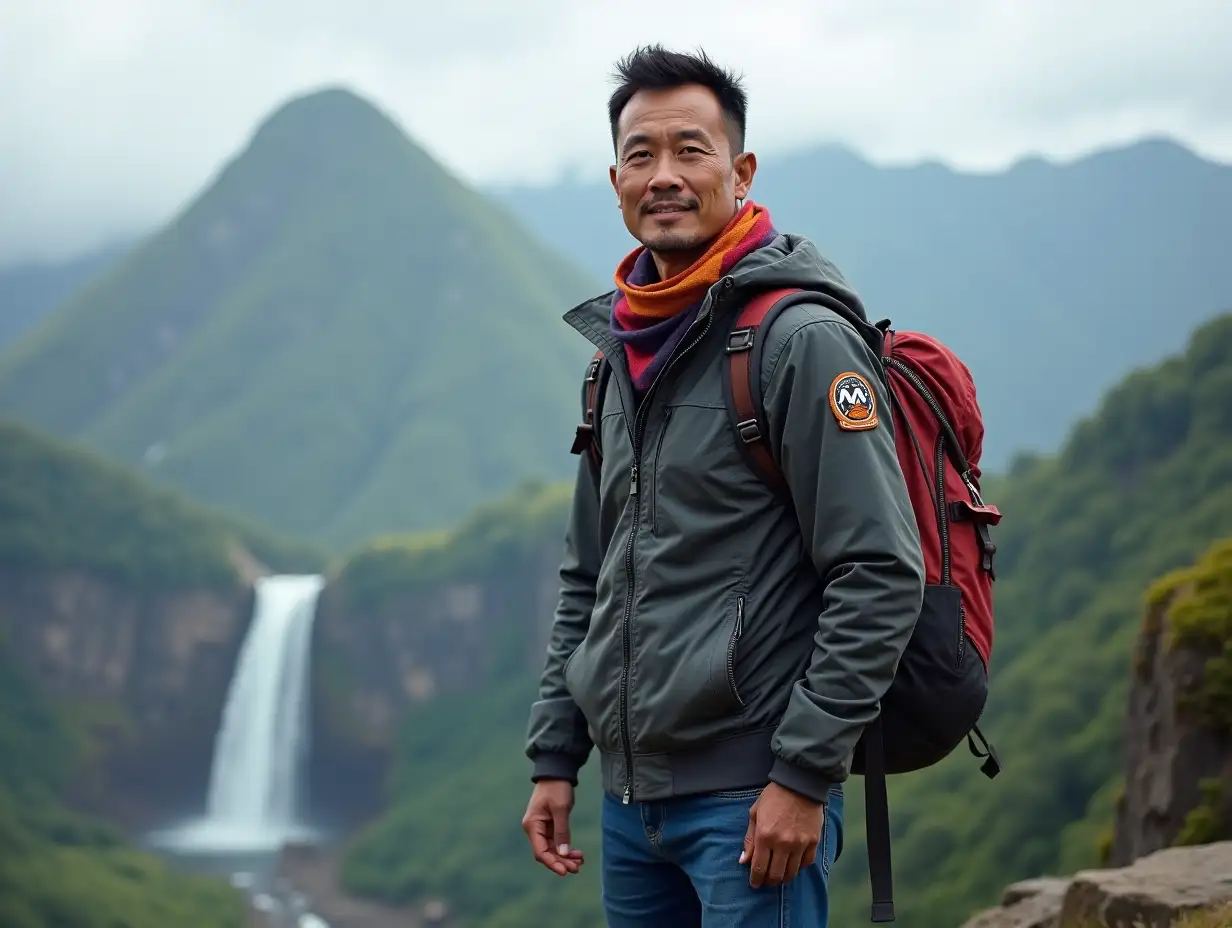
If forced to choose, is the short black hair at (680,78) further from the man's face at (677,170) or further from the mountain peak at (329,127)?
the mountain peak at (329,127)

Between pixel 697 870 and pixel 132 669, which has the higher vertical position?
pixel 132 669

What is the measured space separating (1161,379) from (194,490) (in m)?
70.5

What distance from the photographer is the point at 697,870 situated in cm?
307

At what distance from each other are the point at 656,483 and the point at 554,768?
859mm

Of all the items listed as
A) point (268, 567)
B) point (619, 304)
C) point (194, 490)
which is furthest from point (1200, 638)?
point (194, 490)

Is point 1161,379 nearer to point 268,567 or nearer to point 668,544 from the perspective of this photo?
point 668,544

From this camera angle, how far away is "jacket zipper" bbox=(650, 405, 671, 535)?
124 inches

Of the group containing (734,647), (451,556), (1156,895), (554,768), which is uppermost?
(451,556)

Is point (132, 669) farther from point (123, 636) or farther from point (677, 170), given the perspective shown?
point (677, 170)

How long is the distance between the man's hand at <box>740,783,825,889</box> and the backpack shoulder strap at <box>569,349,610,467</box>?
1028 millimetres

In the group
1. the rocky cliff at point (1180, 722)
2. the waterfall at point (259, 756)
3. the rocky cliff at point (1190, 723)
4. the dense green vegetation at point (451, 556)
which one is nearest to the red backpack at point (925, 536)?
the rocky cliff at point (1180, 722)

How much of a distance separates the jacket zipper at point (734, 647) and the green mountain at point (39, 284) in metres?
155

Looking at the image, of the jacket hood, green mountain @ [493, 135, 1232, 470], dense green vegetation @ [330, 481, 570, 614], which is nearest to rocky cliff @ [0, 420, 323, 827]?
dense green vegetation @ [330, 481, 570, 614]

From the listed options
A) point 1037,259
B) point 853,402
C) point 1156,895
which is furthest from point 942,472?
point 1037,259
